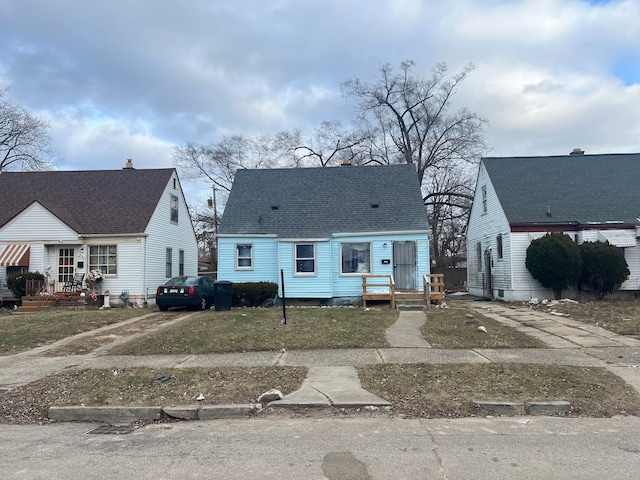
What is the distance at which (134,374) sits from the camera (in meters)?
7.89

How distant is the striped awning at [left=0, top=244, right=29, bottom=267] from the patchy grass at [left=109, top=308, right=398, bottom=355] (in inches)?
415

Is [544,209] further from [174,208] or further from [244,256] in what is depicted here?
[174,208]

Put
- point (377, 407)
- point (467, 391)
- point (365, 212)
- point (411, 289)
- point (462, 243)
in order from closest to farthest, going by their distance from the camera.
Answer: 1. point (377, 407)
2. point (467, 391)
3. point (411, 289)
4. point (365, 212)
5. point (462, 243)

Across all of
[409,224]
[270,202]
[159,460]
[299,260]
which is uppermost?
[270,202]

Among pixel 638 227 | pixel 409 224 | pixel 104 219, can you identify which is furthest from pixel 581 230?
pixel 104 219

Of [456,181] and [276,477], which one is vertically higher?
[456,181]

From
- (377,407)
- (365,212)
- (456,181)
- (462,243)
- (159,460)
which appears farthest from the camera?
(462,243)

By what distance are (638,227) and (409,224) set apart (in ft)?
29.9

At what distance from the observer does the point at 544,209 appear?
19906mm

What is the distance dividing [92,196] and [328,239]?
1195 centimetres

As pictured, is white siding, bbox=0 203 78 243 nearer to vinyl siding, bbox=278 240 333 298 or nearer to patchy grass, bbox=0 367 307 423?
vinyl siding, bbox=278 240 333 298

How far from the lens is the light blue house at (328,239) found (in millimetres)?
18766

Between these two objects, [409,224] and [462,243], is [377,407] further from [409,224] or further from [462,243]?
[462,243]

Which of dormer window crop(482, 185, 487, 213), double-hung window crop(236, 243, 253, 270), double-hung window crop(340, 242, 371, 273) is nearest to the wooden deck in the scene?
double-hung window crop(340, 242, 371, 273)
